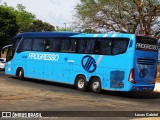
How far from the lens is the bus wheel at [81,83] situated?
21.1m

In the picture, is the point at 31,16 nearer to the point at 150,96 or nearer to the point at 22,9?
the point at 22,9

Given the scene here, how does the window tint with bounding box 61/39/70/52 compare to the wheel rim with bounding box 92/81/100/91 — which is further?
the window tint with bounding box 61/39/70/52

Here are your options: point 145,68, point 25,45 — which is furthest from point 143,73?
point 25,45

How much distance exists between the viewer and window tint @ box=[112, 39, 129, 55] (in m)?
19.2

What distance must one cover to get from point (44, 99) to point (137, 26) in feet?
77.0

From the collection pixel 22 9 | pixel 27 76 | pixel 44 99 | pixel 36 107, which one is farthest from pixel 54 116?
Answer: pixel 22 9

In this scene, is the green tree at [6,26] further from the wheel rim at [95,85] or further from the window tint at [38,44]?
the wheel rim at [95,85]

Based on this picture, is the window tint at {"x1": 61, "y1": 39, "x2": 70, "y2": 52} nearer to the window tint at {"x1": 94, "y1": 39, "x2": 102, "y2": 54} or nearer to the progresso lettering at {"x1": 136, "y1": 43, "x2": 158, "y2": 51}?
the window tint at {"x1": 94, "y1": 39, "x2": 102, "y2": 54}

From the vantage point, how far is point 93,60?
20719mm

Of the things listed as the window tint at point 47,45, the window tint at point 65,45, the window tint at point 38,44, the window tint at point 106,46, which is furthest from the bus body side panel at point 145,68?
the window tint at point 38,44

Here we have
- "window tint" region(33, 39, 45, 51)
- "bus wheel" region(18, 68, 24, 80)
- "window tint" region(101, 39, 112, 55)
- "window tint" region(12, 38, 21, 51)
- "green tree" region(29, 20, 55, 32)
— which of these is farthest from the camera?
"green tree" region(29, 20, 55, 32)

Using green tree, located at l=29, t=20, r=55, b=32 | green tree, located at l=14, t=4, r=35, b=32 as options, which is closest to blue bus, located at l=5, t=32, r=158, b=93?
green tree, located at l=14, t=4, r=35, b=32

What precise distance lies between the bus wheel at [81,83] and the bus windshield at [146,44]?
147 inches

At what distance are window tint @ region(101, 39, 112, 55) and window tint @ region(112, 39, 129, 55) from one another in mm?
284
